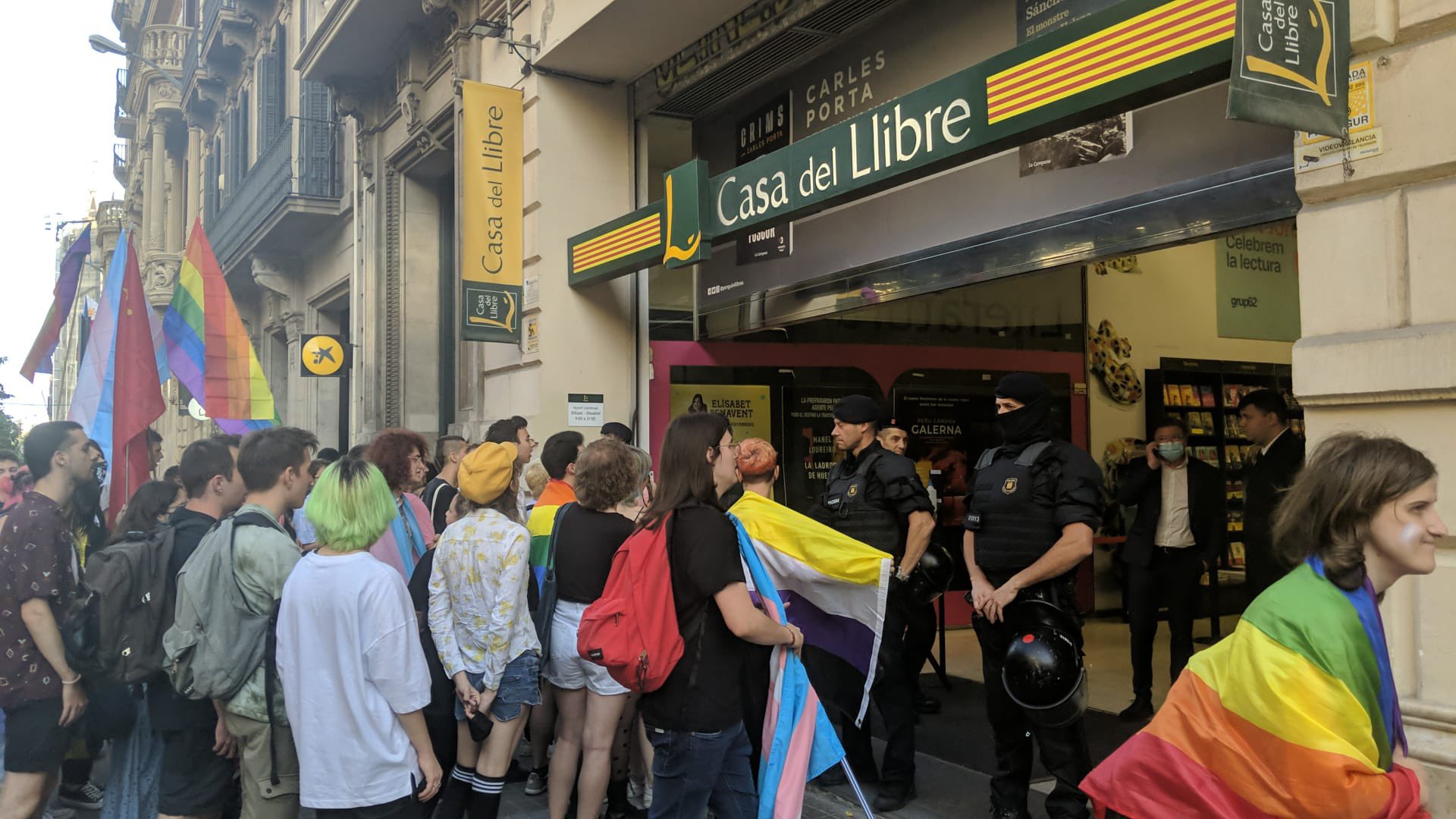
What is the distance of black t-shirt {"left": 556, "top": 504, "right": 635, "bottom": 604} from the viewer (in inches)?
179

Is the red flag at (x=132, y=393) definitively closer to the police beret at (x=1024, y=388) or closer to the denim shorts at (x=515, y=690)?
the denim shorts at (x=515, y=690)

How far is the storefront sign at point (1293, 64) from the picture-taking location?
135 inches

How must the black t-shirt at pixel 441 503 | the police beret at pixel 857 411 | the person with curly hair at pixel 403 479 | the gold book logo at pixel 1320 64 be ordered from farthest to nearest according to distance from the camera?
the black t-shirt at pixel 441 503
the police beret at pixel 857 411
the person with curly hair at pixel 403 479
the gold book logo at pixel 1320 64

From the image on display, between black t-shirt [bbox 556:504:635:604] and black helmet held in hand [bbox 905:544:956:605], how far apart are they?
1.91 meters

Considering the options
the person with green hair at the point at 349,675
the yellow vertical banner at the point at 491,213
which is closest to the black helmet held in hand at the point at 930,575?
the person with green hair at the point at 349,675

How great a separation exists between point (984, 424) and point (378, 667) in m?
8.76

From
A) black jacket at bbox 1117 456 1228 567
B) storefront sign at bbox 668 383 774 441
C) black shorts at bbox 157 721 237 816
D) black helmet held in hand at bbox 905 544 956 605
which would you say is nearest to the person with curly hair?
black shorts at bbox 157 721 237 816

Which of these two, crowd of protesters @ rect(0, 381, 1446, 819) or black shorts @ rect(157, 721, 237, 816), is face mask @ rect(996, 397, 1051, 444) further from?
black shorts @ rect(157, 721, 237, 816)

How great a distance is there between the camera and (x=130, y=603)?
4219 mm

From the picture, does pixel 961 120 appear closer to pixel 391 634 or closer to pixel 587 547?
pixel 587 547

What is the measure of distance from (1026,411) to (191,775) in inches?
150

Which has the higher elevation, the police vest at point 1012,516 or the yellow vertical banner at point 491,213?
the yellow vertical banner at point 491,213

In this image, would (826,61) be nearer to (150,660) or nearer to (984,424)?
(984,424)

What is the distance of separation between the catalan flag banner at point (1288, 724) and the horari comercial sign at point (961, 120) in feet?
9.01
